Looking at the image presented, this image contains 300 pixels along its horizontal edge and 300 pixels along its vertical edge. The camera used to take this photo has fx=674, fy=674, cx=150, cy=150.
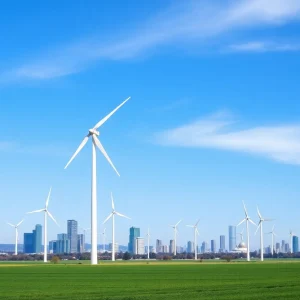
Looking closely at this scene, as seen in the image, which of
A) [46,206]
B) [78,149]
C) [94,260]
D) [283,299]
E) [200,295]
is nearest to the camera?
[283,299]

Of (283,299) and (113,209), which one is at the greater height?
(113,209)

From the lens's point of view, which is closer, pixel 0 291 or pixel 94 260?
pixel 0 291

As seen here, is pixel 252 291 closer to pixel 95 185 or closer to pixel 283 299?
pixel 283 299

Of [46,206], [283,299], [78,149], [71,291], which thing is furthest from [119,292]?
[46,206]

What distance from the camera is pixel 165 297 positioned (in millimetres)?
37938

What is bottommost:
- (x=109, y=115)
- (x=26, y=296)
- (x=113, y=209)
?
(x=26, y=296)

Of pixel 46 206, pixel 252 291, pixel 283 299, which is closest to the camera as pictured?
pixel 283 299

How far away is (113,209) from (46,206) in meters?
17.2

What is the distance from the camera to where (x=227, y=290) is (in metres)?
43.6

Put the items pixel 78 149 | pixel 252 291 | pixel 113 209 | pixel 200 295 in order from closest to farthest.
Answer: pixel 200 295 < pixel 252 291 < pixel 78 149 < pixel 113 209

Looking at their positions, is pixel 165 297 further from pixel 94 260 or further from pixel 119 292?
pixel 94 260

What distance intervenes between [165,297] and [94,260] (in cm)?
7428

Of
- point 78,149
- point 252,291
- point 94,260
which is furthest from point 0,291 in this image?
point 94,260

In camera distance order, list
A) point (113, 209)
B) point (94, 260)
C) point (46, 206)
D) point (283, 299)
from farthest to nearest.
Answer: point (113, 209) < point (46, 206) < point (94, 260) < point (283, 299)
